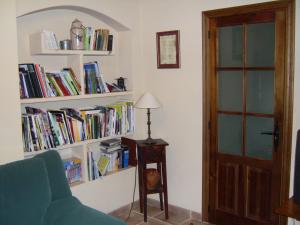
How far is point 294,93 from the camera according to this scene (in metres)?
3.01

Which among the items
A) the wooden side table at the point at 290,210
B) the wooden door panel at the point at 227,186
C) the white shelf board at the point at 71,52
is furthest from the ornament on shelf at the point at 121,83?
the wooden side table at the point at 290,210

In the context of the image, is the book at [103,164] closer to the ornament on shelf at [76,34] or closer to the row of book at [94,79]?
the row of book at [94,79]

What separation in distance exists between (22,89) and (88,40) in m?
0.88

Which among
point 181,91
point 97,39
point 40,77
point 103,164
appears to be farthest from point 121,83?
point 40,77

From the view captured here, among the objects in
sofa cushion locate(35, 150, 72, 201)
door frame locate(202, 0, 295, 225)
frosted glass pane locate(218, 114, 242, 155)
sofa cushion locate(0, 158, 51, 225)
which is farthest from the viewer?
frosted glass pane locate(218, 114, 242, 155)

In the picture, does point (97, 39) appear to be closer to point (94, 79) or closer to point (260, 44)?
point (94, 79)

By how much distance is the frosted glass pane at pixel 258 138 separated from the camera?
3.22m

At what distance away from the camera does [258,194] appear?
10.9 ft

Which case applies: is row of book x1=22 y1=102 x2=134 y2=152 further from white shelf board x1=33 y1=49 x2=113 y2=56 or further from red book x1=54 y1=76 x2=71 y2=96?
white shelf board x1=33 y1=49 x2=113 y2=56

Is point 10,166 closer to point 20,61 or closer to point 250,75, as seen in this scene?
point 20,61

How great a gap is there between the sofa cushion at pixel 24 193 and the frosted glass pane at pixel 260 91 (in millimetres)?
1903

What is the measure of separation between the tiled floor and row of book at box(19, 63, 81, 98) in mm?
1419

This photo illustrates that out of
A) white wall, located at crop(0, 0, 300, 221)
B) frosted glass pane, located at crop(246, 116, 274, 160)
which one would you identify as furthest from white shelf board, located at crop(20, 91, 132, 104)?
frosted glass pane, located at crop(246, 116, 274, 160)

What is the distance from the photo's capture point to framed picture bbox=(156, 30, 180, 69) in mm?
3725
